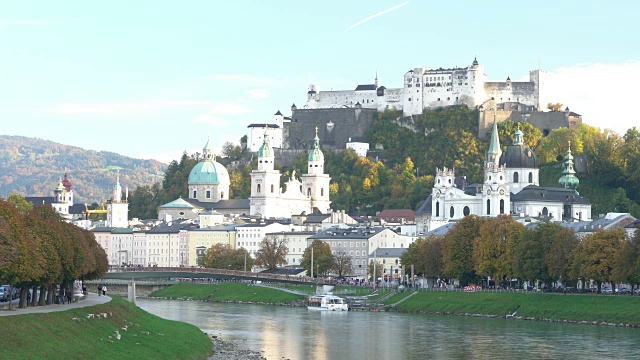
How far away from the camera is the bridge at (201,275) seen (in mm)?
120125

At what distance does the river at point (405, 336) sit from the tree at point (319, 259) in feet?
109

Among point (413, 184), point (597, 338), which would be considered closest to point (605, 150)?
point (413, 184)

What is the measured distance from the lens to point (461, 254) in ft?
336

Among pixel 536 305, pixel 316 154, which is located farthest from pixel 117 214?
pixel 536 305

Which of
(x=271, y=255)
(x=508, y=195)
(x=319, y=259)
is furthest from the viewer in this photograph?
(x=508, y=195)

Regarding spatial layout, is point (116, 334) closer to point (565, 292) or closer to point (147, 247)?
point (565, 292)

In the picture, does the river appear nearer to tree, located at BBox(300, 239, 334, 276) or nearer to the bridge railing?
the bridge railing

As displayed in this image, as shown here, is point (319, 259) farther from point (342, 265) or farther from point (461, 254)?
point (461, 254)

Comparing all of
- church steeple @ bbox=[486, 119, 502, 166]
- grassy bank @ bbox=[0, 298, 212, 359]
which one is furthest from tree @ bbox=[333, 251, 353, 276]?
grassy bank @ bbox=[0, 298, 212, 359]

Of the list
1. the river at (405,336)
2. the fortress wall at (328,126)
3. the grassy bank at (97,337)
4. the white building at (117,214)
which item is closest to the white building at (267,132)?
the fortress wall at (328,126)

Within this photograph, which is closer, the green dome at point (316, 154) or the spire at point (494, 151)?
the spire at point (494, 151)

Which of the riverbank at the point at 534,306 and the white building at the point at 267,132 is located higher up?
the white building at the point at 267,132

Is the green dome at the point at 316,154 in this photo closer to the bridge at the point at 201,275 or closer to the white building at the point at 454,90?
the white building at the point at 454,90

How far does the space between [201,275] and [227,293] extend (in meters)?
12.2
